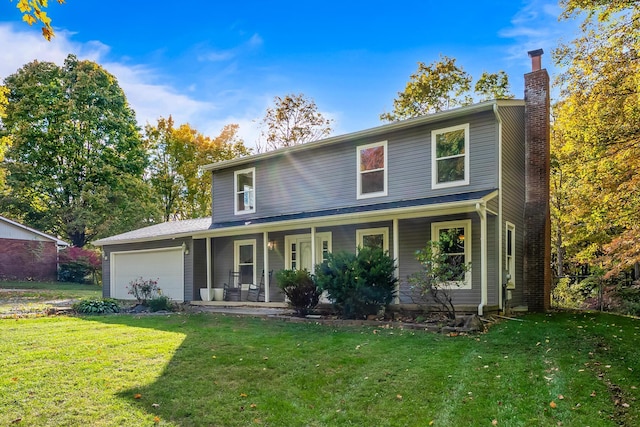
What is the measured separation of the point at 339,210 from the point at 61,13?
27.7 ft

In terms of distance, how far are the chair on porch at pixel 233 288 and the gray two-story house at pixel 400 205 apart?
0.07 m

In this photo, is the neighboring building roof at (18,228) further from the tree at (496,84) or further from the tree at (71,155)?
the tree at (496,84)

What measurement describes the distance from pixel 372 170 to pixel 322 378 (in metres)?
8.12

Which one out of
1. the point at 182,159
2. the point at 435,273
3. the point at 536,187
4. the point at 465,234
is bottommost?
the point at 435,273

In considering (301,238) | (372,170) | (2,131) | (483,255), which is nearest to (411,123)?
(372,170)

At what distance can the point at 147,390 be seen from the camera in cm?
530

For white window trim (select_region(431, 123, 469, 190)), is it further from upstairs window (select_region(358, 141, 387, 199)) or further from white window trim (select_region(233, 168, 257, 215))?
white window trim (select_region(233, 168, 257, 215))

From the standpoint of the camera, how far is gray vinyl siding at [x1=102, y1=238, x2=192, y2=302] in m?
16.0

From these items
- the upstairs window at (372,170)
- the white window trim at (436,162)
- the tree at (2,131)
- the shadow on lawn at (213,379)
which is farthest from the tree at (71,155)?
the white window trim at (436,162)

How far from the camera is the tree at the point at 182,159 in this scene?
34125 millimetres

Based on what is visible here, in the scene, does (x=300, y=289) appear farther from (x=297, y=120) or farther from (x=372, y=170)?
(x=297, y=120)

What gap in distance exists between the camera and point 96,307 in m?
12.7

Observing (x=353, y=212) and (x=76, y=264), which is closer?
(x=353, y=212)

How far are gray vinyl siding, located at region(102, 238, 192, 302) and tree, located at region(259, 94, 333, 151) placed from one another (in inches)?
507
